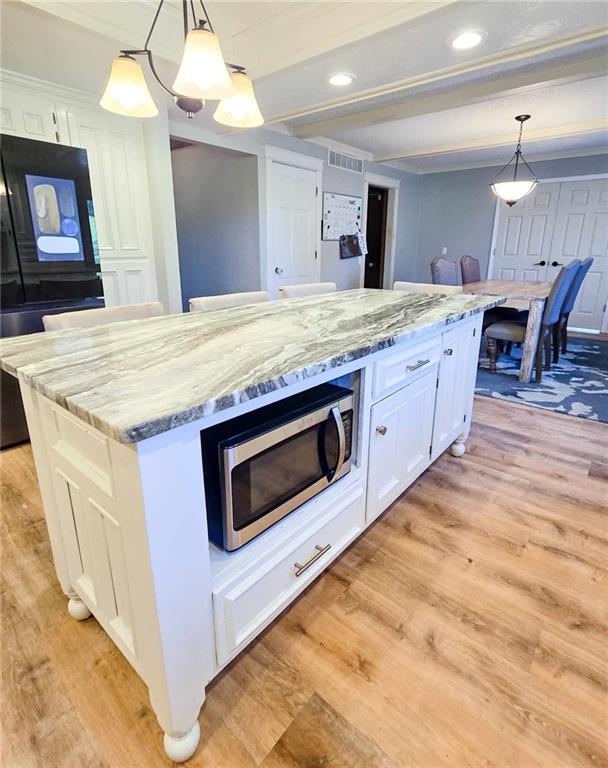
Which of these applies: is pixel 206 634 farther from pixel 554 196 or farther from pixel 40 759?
pixel 554 196

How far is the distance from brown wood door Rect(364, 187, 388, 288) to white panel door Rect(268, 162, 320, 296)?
6.80 ft

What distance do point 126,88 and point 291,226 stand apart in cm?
325

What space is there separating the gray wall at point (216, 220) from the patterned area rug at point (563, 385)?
8.88ft

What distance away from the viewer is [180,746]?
1.01 m

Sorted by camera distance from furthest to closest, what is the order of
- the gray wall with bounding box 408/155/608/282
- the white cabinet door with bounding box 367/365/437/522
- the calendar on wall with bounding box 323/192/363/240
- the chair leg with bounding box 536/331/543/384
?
the gray wall with bounding box 408/155/608/282
the calendar on wall with bounding box 323/192/363/240
the chair leg with bounding box 536/331/543/384
the white cabinet door with bounding box 367/365/437/522

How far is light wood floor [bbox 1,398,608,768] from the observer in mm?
1053

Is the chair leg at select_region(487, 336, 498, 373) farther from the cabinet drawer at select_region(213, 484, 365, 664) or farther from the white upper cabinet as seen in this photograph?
the white upper cabinet

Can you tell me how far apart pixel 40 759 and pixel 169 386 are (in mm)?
1000

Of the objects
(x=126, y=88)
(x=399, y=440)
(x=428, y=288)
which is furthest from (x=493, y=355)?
(x=126, y=88)

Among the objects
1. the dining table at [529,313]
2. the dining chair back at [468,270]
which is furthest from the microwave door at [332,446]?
the dining chair back at [468,270]

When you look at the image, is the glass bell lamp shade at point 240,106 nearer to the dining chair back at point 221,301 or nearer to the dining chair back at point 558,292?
the dining chair back at point 221,301

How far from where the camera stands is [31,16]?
2.02 meters

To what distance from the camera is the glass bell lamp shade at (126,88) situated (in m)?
1.57

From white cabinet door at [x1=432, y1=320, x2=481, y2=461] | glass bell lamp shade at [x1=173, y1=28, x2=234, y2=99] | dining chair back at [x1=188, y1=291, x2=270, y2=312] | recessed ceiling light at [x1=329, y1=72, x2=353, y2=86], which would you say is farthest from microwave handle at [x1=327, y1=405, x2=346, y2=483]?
recessed ceiling light at [x1=329, y1=72, x2=353, y2=86]
